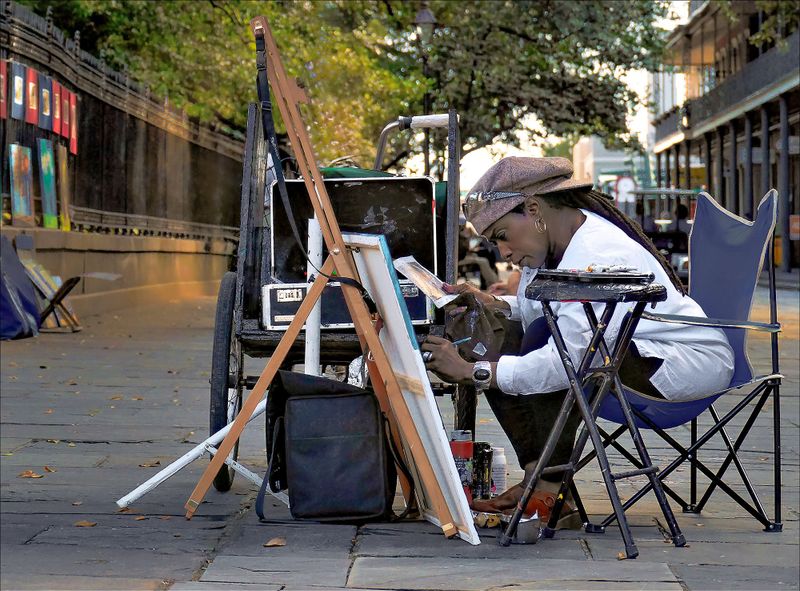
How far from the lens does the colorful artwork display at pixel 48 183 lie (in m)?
14.7

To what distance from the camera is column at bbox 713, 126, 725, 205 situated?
45.5m

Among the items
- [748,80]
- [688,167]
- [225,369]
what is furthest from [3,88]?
[688,167]

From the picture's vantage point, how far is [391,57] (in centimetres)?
3500

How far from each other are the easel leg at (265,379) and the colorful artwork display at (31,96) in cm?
1006

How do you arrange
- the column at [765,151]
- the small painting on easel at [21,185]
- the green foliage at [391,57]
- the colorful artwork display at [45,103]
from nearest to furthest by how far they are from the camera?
the small painting on easel at [21,185] < the colorful artwork display at [45,103] < the green foliage at [391,57] < the column at [765,151]

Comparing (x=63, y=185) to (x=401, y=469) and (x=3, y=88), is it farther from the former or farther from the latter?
(x=401, y=469)

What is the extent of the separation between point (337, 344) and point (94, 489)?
1.19 meters

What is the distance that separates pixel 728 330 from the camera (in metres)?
5.23

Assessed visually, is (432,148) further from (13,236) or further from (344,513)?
(344,513)

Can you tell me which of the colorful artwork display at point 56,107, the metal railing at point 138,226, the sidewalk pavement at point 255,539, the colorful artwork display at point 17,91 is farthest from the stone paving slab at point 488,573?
the metal railing at point 138,226

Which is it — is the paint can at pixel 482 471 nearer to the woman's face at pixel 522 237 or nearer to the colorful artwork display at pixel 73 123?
the woman's face at pixel 522 237

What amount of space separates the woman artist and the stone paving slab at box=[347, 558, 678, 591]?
1.59ft

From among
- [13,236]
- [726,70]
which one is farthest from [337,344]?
[726,70]

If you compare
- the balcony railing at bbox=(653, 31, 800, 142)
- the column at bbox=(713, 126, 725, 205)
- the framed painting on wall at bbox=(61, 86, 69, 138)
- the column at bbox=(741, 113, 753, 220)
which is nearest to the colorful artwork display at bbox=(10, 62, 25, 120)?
the framed painting on wall at bbox=(61, 86, 69, 138)
